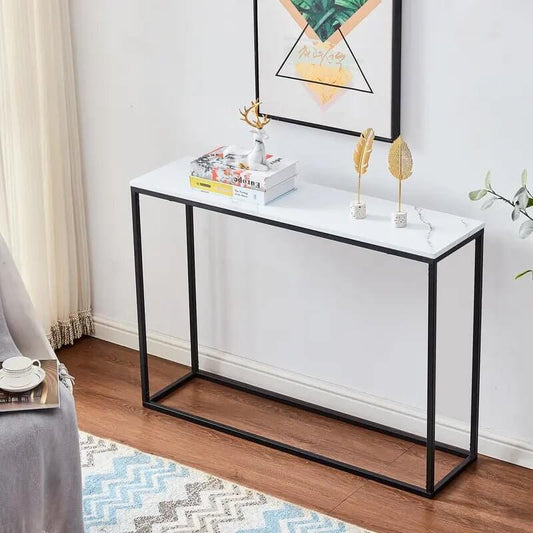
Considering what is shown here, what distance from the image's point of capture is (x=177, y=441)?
3.37m

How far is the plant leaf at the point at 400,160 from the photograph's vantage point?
2.90 meters

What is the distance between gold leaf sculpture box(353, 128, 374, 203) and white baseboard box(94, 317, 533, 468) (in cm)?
75

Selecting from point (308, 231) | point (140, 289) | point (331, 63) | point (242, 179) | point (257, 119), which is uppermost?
point (331, 63)

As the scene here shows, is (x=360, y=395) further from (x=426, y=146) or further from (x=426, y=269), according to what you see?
(x=426, y=146)

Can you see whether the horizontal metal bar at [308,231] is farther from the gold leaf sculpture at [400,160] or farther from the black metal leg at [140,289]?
the gold leaf sculpture at [400,160]

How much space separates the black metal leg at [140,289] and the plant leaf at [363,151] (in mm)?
687

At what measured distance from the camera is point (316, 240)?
3352 millimetres

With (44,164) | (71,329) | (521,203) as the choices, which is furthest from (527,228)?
(71,329)

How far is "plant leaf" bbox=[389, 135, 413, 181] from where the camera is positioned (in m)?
2.90

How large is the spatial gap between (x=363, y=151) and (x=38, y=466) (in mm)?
1128

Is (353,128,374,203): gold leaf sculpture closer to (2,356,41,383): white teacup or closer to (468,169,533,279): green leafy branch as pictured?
(468,169,533,279): green leafy branch

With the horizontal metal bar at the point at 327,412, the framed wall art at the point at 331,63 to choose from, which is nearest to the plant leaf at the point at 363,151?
the framed wall art at the point at 331,63

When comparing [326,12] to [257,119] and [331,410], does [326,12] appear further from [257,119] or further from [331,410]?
[331,410]

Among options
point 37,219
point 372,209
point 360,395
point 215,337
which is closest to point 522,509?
point 360,395
